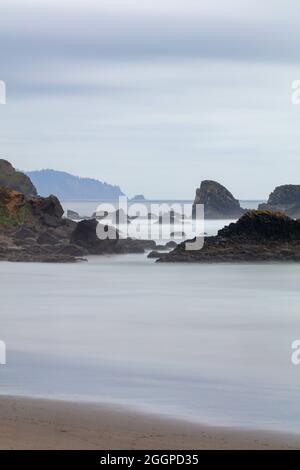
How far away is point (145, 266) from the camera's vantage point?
158ft

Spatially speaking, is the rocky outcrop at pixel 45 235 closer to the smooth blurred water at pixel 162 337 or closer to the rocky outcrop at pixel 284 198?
the smooth blurred water at pixel 162 337

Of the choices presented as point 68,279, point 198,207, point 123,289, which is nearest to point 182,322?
point 123,289

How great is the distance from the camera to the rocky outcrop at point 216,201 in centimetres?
14750

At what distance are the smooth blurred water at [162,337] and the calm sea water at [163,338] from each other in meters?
0.03

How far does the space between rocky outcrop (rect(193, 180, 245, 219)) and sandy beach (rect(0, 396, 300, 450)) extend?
13128 centimetres

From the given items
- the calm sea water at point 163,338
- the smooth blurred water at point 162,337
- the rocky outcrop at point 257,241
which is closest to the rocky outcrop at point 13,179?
the smooth blurred water at point 162,337

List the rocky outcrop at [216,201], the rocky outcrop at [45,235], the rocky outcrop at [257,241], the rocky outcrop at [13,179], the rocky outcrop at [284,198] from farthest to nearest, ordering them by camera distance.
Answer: the rocky outcrop at [216,201] < the rocky outcrop at [284,198] < the rocky outcrop at [13,179] < the rocky outcrop at [45,235] < the rocky outcrop at [257,241]

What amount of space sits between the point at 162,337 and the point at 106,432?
11.9 m

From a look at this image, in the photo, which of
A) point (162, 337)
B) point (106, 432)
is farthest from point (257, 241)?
point (106, 432)

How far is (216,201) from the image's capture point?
150 metres

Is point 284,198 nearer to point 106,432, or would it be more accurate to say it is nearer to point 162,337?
point 162,337

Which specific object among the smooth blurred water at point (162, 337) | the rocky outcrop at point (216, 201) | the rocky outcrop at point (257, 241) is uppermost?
the rocky outcrop at point (216, 201)

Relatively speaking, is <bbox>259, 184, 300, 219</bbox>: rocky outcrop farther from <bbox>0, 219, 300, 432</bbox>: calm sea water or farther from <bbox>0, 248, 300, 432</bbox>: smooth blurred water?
<bbox>0, 219, 300, 432</bbox>: calm sea water
